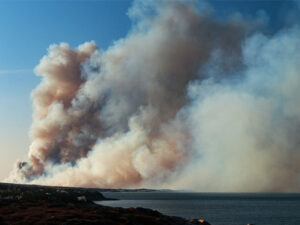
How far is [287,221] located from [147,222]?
165 ft

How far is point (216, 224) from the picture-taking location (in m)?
82.6

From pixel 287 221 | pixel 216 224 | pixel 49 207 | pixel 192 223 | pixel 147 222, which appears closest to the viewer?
pixel 147 222

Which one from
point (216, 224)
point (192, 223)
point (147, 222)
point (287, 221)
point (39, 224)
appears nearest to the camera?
point (39, 224)

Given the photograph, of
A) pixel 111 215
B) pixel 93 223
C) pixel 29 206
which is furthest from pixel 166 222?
pixel 29 206

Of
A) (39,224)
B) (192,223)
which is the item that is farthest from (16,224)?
(192,223)

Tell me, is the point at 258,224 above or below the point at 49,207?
below

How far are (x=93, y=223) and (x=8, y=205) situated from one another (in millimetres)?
28988

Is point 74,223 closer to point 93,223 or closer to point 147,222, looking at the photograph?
point 93,223

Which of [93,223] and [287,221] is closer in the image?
[93,223]

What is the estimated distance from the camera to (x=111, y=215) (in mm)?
60531

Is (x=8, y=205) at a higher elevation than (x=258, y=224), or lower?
higher

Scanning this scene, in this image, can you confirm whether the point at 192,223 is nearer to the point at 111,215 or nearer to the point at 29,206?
the point at 111,215

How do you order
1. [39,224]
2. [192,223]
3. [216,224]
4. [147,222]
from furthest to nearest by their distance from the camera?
1. [216,224]
2. [192,223]
3. [147,222]
4. [39,224]

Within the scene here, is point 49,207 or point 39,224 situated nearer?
point 39,224
